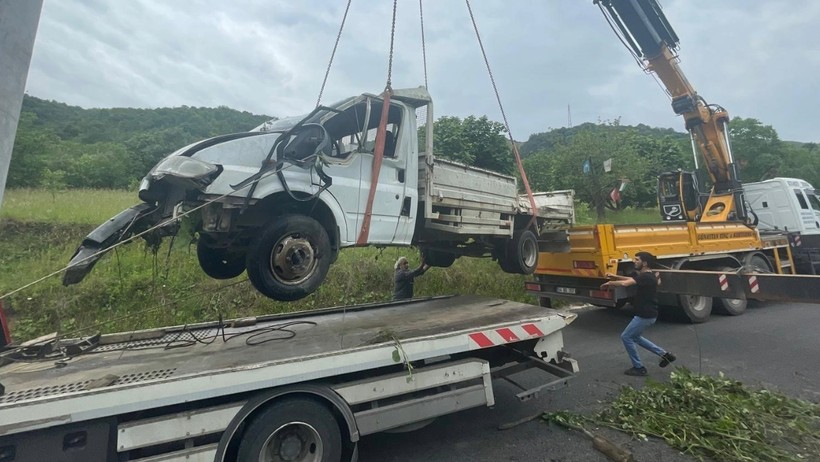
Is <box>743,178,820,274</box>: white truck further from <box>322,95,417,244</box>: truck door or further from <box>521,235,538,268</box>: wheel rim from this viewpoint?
<box>322,95,417,244</box>: truck door

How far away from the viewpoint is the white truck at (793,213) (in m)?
9.90

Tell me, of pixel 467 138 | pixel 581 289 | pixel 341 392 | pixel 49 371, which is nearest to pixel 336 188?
pixel 341 392

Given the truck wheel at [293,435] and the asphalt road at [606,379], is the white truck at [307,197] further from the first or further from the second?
the asphalt road at [606,379]

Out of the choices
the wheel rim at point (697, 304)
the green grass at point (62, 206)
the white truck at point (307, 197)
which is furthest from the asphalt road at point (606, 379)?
the green grass at point (62, 206)

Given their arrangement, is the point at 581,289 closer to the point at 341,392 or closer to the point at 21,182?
the point at 341,392

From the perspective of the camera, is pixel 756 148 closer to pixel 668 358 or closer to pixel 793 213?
pixel 793 213

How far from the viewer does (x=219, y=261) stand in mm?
4402

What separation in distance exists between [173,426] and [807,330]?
913cm

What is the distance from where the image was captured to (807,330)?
7066 mm

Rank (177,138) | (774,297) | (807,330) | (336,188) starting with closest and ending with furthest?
(336,188), (774,297), (807,330), (177,138)

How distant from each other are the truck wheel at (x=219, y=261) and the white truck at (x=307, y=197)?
0.01 m

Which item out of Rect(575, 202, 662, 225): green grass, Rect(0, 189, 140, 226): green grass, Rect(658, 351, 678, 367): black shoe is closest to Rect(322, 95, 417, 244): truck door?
Rect(658, 351, 678, 367): black shoe

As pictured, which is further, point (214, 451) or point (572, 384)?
point (572, 384)

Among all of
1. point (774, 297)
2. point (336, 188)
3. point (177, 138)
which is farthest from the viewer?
point (177, 138)
